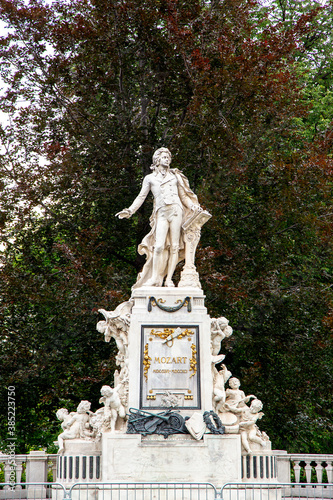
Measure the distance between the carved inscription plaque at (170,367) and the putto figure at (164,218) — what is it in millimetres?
980

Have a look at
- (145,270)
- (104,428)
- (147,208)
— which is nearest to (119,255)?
(147,208)

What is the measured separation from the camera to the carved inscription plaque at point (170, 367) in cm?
1233

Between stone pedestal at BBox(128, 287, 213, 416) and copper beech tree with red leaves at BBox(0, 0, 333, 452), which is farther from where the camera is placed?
copper beech tree with red leaves at BBox(0, 0, 333, 452)

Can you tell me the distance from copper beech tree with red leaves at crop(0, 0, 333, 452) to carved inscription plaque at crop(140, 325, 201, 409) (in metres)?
5.22

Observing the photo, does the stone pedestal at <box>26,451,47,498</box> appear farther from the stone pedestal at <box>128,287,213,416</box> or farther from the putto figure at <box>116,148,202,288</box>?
the putto figure at <box>116,148,202,288</box>

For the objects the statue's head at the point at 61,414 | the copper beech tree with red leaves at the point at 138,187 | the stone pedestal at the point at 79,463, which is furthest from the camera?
the copper beech tree with red leaves at the point at 138,187

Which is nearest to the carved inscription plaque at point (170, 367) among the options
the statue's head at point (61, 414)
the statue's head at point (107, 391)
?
the statue's head at point (107, 391)

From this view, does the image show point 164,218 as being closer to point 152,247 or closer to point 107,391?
point 152,247

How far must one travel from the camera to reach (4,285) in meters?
18.4

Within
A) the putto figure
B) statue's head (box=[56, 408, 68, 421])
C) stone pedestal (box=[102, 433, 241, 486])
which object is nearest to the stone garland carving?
stone pedestal (box=[102, 433, 241, 486])

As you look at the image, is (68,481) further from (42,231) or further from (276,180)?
(276,180)

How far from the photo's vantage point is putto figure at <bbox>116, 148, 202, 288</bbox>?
1337cm

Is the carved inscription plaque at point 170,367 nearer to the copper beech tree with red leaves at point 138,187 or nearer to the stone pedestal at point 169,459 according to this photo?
the stone pedestal at point 169,459

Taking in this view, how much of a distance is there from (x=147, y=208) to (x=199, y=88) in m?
3.15
